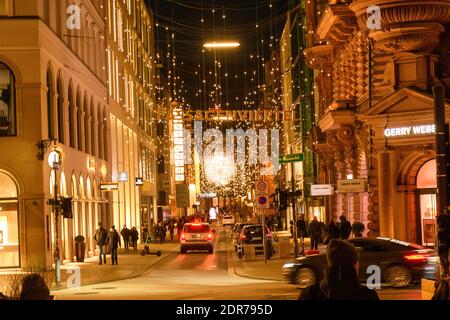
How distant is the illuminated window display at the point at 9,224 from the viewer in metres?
36.7

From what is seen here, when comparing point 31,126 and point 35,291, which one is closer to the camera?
point 35,291

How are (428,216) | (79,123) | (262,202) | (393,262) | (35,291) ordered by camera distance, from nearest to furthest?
(35,291) → (393,262) → (428,216) → (262,202) → (79,123)

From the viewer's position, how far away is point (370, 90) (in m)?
39.1

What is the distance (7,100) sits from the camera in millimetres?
36781

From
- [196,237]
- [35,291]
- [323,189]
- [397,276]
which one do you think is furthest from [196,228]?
[35,291]

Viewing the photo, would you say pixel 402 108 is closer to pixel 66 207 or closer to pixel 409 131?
pixel 409 131

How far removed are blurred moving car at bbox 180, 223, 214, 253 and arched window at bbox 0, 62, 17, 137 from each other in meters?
15.0

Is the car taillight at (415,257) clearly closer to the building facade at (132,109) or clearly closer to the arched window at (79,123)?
the arched window at (79,123)

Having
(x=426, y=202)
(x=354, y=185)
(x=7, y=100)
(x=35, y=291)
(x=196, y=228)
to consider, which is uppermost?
(x=7, y=100)

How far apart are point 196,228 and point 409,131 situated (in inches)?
640
